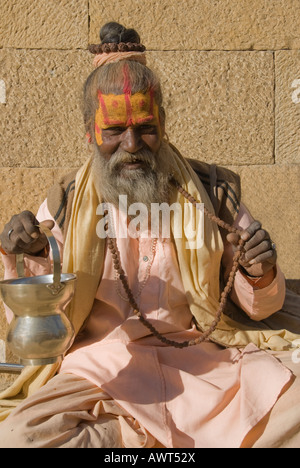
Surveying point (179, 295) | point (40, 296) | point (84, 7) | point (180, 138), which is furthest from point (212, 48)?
point (40, 296)

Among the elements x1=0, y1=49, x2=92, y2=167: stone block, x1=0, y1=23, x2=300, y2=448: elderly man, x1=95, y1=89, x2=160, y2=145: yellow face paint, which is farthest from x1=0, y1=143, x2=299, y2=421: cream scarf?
x1=0, y1=49, x2=92, y2=167: stone block

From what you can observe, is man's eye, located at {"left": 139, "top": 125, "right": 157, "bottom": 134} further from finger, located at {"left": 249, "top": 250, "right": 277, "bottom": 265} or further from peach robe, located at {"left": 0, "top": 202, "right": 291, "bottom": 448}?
finger, located at {"left": 249, "top": 250, "right": 277, "bottom": 265}

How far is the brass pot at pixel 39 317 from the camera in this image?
2311mm

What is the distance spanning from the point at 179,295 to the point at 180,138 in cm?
139

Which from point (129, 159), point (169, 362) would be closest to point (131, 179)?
point (129, 159)

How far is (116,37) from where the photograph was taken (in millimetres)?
3154

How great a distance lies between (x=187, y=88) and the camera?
4.00 metres

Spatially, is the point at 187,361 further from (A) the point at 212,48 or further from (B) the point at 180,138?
(A) the point at 212,48

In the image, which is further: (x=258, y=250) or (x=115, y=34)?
(x=115, y=34)

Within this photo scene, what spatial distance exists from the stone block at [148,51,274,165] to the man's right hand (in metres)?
1.64

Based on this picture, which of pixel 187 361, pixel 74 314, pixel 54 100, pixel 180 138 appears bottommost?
pixel 187 361

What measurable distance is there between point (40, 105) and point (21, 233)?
160cm

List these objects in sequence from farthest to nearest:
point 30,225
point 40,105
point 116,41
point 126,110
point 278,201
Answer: point 278,201
point 40,105
point 116,41
point 126,110
point 30,225

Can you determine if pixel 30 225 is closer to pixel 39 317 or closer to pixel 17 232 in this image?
pixel 17 232
